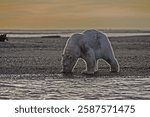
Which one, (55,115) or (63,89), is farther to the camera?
(63,89)

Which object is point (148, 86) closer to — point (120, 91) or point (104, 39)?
point (120, 91)

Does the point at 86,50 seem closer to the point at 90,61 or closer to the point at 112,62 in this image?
the point at 90,61

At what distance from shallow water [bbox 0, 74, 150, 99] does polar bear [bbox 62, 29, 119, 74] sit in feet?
1.96

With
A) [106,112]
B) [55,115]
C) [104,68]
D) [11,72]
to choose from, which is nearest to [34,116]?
[55,115]

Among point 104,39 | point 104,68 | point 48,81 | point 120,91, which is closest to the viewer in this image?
point 120,91

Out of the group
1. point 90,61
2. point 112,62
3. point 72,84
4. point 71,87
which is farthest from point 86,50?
point 71,87

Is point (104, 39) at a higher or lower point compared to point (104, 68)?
higher

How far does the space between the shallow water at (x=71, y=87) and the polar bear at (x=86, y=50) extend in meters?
0.60

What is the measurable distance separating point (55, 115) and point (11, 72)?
7168mm

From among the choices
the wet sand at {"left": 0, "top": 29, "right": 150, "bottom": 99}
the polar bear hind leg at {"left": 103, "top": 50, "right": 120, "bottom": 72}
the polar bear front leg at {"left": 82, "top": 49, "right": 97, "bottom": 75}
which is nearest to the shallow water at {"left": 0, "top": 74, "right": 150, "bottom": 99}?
the wet sand at {"left": 0, "top": 29, "right": 150, "bottom": 99}

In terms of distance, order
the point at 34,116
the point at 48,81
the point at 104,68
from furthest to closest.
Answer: the point at 104,68 < the point at 48,81 < the point at 34,116

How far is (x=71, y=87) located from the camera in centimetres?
1577

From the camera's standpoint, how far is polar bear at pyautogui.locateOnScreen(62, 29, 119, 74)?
18203mm

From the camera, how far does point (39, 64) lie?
22047 mm
